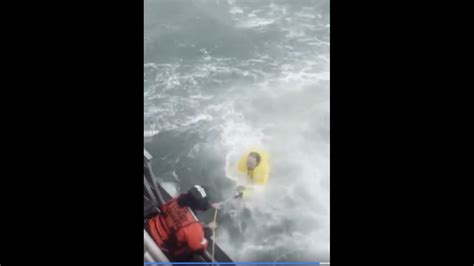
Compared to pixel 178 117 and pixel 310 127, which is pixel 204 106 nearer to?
pixel 178 117

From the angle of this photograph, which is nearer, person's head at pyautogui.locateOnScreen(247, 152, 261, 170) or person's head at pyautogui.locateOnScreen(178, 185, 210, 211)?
person's head at pyautogui.locateOnScreen(178, 185, 210, 211)

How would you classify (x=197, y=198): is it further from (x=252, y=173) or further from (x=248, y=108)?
(x=248, y=108)

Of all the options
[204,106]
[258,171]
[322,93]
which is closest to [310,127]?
[322,93]

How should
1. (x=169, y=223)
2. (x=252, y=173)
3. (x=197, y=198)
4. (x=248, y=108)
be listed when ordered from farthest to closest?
(x=248, y=108)
(x=252, y=173)
(x=197, y=198)
(x=169, y=223)

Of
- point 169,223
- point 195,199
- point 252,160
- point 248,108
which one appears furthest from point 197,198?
point 248,108

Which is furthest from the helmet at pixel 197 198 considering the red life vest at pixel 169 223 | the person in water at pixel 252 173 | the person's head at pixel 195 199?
the person in water at pixel 252 173

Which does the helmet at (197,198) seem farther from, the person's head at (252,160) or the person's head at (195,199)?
the person's head at (252,160)

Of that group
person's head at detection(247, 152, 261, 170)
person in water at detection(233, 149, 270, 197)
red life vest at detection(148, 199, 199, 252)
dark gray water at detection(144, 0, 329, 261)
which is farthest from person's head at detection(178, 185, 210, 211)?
person's head at detection(247, 152, 261, 170)

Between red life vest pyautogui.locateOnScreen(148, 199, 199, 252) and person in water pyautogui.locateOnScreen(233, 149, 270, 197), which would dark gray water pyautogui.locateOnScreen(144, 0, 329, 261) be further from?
red life vest pyautogui.locateOnScreen(148, 199, 199, 252)
